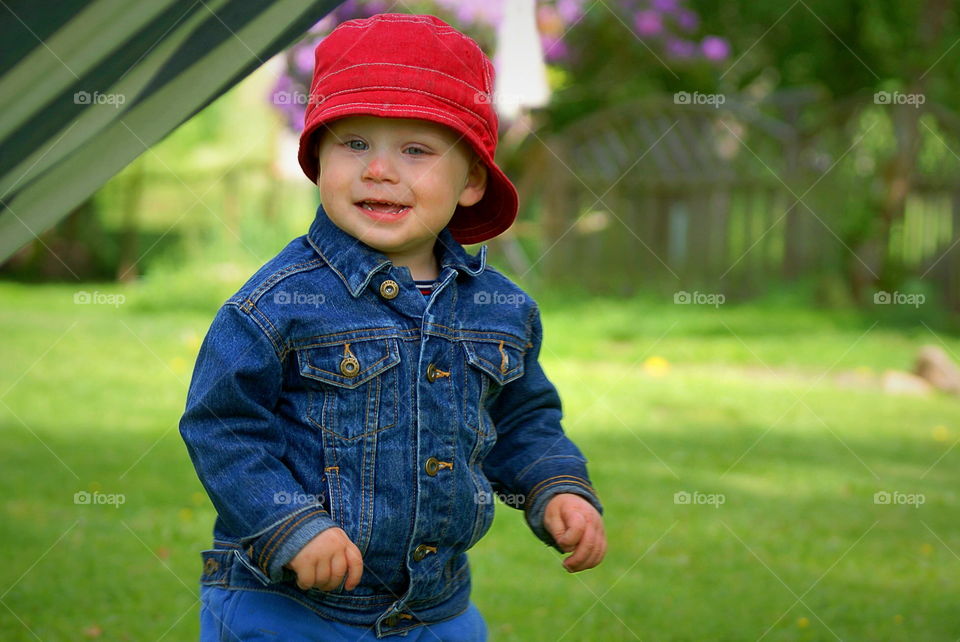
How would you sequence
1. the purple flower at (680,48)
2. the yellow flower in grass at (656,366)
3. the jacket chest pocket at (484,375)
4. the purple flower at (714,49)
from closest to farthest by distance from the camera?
the jacket chest pocket at (484,375) < the yellow flower in grass at (656,366) < the purple flower at (714,49) < the purple flower at (680,48)

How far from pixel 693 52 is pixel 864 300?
343cm

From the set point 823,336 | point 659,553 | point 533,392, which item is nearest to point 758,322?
point 823,336

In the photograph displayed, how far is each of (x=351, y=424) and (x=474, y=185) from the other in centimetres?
53

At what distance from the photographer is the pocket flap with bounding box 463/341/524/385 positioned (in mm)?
1859

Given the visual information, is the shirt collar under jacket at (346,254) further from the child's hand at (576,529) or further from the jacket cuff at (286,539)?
the child's hand at (576,529)

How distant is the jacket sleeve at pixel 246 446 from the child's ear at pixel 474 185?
1.62 ft

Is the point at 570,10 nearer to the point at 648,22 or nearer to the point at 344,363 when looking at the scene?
the point at 648,22

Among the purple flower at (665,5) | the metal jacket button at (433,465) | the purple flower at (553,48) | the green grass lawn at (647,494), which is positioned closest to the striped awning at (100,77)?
the metal jacket button at (433,465)

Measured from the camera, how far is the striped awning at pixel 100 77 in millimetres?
1871

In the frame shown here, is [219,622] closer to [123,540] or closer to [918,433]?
[123,540]

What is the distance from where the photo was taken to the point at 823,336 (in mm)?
7789

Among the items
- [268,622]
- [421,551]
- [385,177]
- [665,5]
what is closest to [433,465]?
[421,551]

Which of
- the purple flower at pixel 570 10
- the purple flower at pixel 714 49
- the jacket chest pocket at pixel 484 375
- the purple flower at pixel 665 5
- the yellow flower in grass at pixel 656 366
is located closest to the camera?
the jacket chest pocket at pixel 484 375

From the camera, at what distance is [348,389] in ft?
5.67
